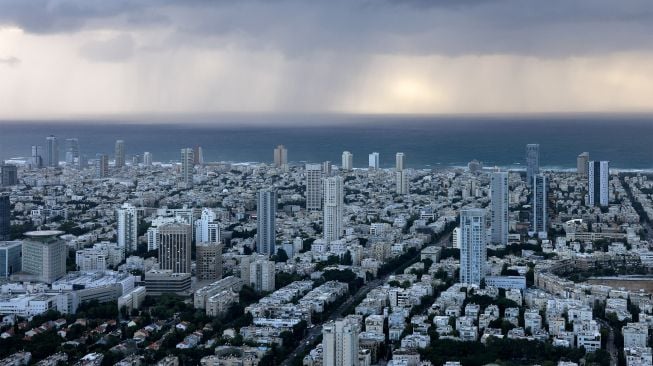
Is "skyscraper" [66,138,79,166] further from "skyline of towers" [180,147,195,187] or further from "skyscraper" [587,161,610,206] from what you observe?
"skyscraper" [587,161,610,206]

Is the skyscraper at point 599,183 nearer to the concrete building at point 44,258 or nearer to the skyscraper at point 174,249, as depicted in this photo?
the skyscraper at point 174,249

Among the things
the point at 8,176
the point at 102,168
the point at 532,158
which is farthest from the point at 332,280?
the point at 102,168

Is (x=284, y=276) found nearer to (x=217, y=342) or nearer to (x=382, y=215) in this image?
(x=217, y=342)

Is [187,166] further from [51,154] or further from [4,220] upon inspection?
[4,220]

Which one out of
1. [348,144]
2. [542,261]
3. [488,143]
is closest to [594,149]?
[488,143]

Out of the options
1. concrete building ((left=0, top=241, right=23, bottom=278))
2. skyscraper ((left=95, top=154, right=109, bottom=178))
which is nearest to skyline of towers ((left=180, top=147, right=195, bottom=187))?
skyscraper ((left=95, top=154, right=109, bottom=178))

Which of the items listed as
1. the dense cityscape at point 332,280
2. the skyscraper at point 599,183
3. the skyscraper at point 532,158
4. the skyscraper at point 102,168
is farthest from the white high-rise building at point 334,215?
the skyscraper at point 102,168
